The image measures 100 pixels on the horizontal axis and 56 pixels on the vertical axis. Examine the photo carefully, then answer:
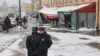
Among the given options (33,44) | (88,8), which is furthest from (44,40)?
(88,8)

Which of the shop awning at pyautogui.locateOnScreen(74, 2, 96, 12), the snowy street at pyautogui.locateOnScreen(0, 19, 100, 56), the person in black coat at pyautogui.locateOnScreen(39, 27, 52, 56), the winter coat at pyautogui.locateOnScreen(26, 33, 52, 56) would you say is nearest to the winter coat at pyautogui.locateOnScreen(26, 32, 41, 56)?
the winter coat at pyautogui.locateOnScreen(26, 33, 52, 56)

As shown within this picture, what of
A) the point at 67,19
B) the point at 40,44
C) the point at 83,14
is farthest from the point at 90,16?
the point at 40,44

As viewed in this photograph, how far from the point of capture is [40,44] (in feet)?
30.0

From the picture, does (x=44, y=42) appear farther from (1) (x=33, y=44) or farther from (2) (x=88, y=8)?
(2) (x=88, y=8)

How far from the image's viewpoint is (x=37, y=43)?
9.10m

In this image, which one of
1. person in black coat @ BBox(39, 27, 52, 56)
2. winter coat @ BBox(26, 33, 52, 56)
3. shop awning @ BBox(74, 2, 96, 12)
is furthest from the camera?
shop awning @ BBox(74, 2, 96, 12)

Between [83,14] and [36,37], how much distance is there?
3103 centimetres

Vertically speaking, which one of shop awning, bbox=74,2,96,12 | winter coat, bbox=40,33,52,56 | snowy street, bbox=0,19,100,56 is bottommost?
snowy street, bbox=0,19,100,56

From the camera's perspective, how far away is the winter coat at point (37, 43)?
29.7ft

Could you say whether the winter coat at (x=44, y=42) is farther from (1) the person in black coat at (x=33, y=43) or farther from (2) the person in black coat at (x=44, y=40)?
(1) the person in black coat at (x=33, y=43)

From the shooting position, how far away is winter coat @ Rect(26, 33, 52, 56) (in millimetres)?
9039

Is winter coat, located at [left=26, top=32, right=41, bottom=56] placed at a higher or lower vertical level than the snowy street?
higher

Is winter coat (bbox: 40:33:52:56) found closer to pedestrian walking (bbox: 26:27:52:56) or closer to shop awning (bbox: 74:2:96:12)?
pedestrian walking (bbox: 26:27:52:56)

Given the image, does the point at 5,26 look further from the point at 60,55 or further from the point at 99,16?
the point at 60,55
